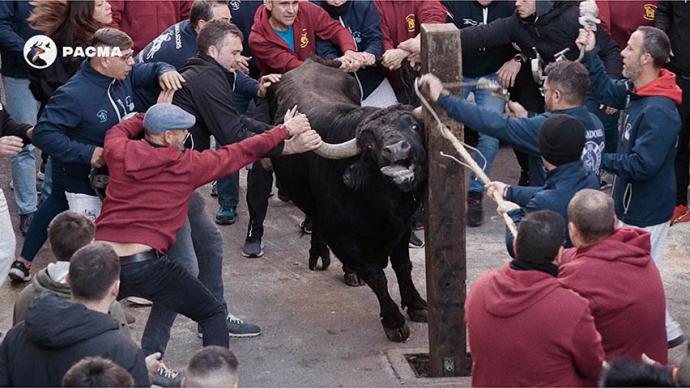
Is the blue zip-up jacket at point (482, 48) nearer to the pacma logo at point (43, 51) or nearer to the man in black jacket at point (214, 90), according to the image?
the man in black jacket at point (214, 90)

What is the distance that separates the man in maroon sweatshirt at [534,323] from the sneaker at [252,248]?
14.1 ft

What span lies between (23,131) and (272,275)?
213cm

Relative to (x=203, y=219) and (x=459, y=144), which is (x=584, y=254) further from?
(x=203, y=219)

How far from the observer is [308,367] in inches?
290

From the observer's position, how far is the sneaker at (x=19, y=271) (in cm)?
865

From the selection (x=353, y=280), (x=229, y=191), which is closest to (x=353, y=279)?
(x=353, y=280)

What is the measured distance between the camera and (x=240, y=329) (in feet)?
25.7

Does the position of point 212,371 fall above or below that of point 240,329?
above

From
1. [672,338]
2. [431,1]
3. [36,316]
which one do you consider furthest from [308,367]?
[431,1]

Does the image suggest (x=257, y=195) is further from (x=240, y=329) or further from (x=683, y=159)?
(x=683, y=159)

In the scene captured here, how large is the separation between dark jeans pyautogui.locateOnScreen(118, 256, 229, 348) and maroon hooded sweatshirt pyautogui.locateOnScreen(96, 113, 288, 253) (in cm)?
14

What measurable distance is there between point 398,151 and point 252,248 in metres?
2.56

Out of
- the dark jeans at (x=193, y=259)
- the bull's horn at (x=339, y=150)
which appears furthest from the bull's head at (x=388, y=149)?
the dark jeans at (x=193, y=259)

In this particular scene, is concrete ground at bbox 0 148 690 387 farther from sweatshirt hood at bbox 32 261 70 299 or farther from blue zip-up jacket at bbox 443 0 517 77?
sweatshirt hood at bbox 32 261 70 299
